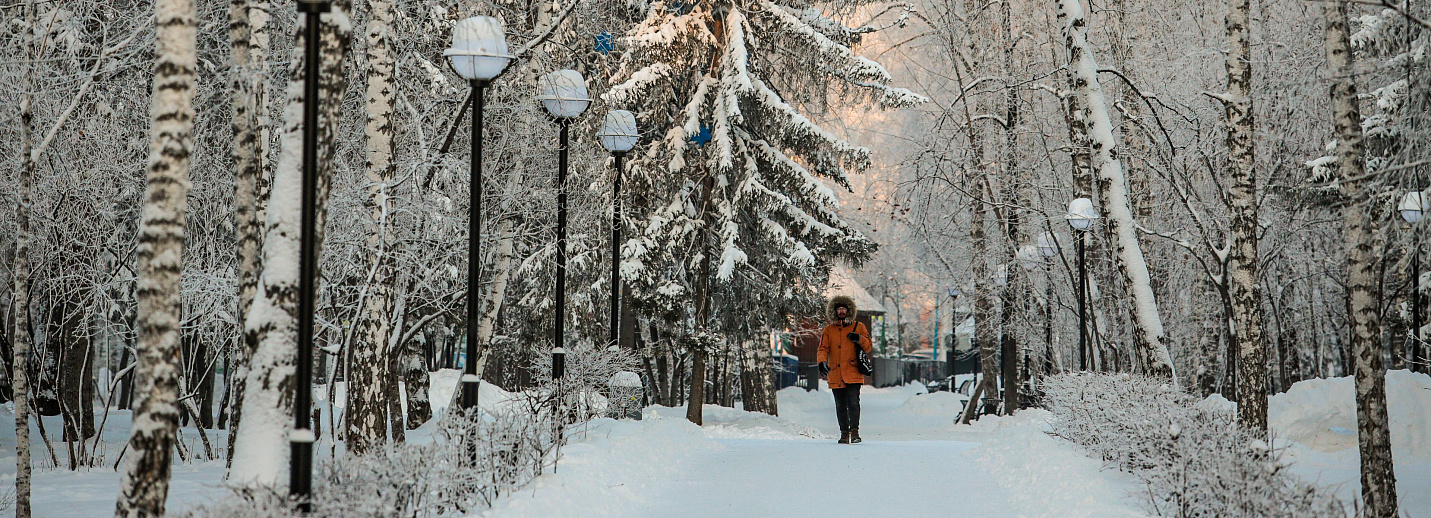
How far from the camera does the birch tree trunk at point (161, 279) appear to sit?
570 centimetres

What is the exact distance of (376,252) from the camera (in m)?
9.17

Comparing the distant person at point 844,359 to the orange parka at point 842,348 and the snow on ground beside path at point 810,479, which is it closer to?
the orange parka at point 842,348

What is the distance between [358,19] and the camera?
10680 millimetres

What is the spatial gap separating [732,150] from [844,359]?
7109 mm

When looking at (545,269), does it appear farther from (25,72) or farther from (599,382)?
(25,72)

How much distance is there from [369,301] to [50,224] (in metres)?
3.68

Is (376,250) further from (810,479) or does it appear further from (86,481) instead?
(86,481)

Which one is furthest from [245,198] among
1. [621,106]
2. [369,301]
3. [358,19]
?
[621,106]

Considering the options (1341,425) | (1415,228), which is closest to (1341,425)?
(1341,425)

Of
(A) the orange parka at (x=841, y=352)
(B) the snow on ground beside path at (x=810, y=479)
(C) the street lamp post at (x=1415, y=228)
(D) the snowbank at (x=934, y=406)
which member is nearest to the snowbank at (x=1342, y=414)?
(C) the street lamp post at (x=1415, y=228)

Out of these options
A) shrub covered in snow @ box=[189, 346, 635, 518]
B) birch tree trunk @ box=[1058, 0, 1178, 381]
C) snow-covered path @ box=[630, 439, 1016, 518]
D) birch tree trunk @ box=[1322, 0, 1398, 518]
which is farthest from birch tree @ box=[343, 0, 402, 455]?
birch tree trunk @ box=[1322, 0, 1398, 518]

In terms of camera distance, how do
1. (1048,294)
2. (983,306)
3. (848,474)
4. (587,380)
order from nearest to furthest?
1. (848,474)
2. (587,380)
3. (1048,294)
4. (983,306)

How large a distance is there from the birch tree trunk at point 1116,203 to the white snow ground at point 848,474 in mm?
1505

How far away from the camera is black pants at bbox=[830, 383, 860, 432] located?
1253 centimetres
